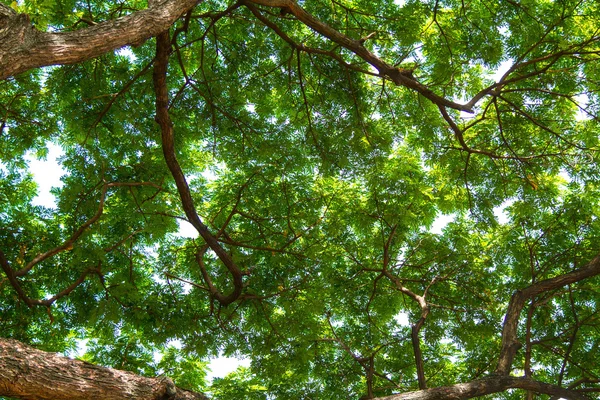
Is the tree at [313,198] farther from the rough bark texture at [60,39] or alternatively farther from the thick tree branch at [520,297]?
the rough bark texture at [60,39]

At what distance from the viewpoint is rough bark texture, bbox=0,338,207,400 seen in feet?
10.5

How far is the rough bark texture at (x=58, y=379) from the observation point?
126 inches

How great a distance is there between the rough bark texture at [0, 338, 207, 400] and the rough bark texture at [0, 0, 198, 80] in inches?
59.3

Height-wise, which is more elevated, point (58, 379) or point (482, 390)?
point (482, 390)

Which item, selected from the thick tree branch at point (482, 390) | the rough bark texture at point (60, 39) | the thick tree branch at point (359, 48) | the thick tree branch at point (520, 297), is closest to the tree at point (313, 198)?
the thick tree branch at point (520, 297)

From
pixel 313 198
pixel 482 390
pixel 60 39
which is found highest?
pixel 313 198

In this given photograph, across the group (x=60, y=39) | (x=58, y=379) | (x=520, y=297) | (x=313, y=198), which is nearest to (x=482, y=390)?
(x=520, y=297)

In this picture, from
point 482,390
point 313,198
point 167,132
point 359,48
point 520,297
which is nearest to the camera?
point 359,48

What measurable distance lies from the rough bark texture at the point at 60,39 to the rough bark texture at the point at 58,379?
4.94 feet

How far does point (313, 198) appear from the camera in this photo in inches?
286

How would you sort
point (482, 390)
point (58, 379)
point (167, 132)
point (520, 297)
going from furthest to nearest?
point (520, 297), point (167, 132), point (482, 390), point (58, 379)

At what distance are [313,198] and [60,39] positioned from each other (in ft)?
14.6

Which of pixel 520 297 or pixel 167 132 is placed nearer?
pixel 167 132

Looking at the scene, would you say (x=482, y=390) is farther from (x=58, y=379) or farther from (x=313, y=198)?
(x=58, y=379)
